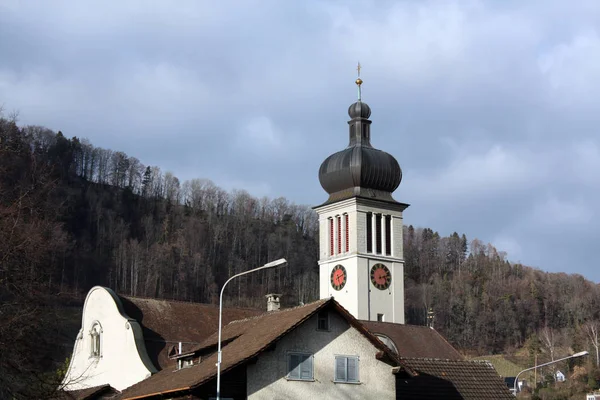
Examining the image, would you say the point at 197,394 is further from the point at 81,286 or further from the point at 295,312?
the point at 81,286

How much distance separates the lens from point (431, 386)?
49.1 meters

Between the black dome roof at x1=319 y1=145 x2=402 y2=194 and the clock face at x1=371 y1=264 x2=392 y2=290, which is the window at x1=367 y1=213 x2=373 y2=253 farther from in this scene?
the black dome roof at x1=319 y1=145 x2=402 y2=194

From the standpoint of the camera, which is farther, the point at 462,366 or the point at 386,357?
the point at 462,366

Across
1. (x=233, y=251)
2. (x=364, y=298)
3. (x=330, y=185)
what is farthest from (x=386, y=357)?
(x=233, y=251)

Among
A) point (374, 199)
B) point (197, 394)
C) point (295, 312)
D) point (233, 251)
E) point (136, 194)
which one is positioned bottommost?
point (197, 394)

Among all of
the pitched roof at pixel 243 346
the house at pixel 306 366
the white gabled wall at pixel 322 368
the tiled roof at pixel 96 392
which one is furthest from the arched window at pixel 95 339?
the white gabled wall at pixel 322 368

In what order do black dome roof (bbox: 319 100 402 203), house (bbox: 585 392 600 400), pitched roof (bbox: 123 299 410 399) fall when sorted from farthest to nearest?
house (bbox: 585 392 600 400), black dome roof (bbox: 319 100 402 203), pitched roof (bbox: 123 299 410 399)

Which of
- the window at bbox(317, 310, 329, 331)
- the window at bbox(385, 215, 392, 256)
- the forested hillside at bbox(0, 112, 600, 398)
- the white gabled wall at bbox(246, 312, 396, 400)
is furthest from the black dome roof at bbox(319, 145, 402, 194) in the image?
the forested hillside at bbox(0, 112, 600, 398)

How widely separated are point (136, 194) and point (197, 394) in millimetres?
144002

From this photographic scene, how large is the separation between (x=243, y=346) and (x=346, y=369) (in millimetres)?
3801

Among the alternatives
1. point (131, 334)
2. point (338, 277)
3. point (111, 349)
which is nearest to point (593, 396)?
point (338, 277)

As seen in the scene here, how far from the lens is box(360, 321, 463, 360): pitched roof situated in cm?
6297

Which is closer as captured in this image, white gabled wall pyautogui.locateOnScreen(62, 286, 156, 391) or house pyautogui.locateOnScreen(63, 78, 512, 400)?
house pyautogui.locateOnScreen(63, 78, 512, 400)

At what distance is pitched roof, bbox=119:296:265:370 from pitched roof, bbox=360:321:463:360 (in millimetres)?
8162
